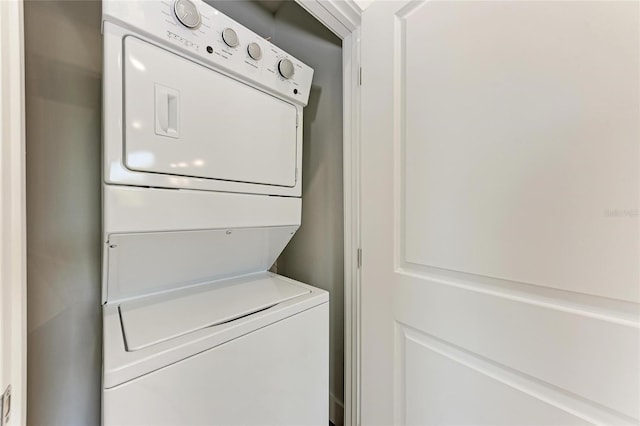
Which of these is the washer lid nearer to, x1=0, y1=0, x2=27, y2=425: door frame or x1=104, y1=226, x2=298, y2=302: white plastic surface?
x1=104, y1=226, x2=298, y2=302: white plastic surface

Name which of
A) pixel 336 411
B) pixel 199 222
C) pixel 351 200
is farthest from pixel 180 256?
pixel 336 411

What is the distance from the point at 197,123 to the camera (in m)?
1.03

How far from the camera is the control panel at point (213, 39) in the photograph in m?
0.86

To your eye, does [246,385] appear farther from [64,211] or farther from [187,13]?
[187,13]

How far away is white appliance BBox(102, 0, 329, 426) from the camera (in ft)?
2.69

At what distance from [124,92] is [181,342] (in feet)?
2.87

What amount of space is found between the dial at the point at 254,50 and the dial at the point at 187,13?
9.2 inches

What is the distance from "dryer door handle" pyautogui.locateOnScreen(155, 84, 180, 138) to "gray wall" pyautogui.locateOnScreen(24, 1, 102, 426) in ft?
1.95

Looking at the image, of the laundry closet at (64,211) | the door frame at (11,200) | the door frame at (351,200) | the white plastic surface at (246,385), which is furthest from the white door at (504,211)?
the laundry closet at (64,211)

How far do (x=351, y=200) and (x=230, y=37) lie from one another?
1.00 meters

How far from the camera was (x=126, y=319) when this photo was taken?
954 millimetres

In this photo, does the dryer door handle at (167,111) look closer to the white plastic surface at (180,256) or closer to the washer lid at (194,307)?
the white plastic surface at (180,256)

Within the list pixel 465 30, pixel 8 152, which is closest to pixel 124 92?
pixel 8 152

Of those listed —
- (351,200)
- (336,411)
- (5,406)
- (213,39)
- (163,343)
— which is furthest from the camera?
(336,411)
